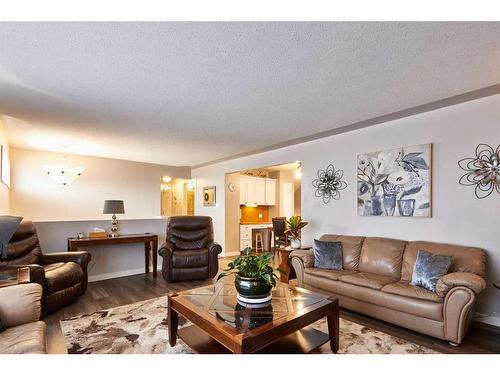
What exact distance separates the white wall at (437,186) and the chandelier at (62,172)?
4174mm

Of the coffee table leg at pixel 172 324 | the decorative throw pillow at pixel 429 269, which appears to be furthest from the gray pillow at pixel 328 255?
the coffee table leg at pixel 172 324

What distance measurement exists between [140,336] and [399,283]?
2.65 metres

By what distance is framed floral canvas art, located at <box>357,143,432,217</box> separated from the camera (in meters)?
3.17

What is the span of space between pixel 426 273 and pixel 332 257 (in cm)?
111

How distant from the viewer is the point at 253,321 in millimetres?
1864

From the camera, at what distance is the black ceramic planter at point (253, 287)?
214 centimetres

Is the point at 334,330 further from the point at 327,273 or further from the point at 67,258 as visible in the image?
the point at 67,258

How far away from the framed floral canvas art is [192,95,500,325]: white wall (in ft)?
0.27

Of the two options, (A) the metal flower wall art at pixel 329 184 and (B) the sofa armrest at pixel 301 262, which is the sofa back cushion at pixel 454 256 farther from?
(A) the metal flower wall art at pixel 329 184

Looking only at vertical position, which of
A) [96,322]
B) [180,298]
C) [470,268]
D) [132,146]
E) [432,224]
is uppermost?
[132,146]

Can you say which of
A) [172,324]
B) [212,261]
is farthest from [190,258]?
[172,324]

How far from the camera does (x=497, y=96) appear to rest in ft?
8.79
